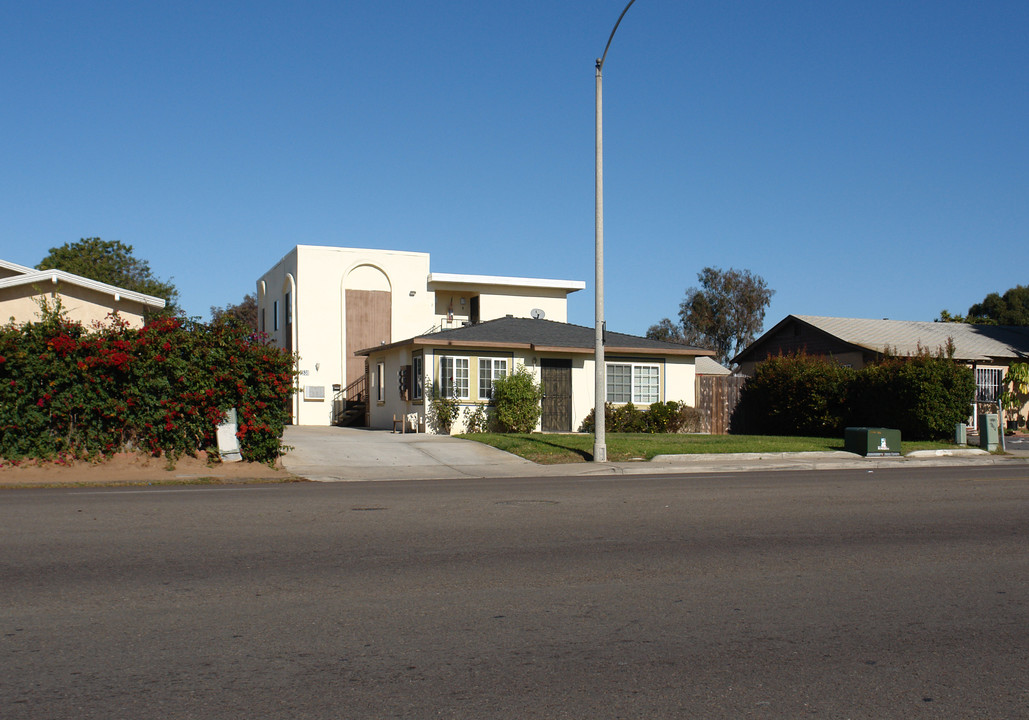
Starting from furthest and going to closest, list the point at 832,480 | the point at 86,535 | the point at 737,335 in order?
1. the point at 737,335
2. the point at 832,480
3. the point at 86,535

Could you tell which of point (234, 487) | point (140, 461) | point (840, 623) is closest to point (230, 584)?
point (840, 623)

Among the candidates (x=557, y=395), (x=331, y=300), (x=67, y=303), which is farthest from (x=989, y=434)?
(x=67, y=303)

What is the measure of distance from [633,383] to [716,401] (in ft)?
11.0

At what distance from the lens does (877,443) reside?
75.0 feet

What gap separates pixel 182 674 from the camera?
16.2ft

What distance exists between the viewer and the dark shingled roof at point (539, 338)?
2830cm

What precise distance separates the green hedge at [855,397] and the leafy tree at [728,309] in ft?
125

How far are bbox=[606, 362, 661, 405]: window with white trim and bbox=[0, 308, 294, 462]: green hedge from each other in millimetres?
13980

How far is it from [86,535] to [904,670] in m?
7.79

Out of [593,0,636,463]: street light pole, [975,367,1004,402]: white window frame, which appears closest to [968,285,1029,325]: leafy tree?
[975,367,1004,402]: white window frame

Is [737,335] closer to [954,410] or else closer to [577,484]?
[954,410]

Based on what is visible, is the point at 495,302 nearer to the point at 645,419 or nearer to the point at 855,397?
the point at 645,419

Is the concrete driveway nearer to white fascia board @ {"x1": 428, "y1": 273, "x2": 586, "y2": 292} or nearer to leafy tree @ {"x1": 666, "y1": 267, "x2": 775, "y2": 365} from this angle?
white fascia board @ {"x1": 428, "y1": 273, "x2": 586, "y2": 292}

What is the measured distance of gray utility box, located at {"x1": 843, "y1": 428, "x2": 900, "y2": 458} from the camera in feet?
74.9
